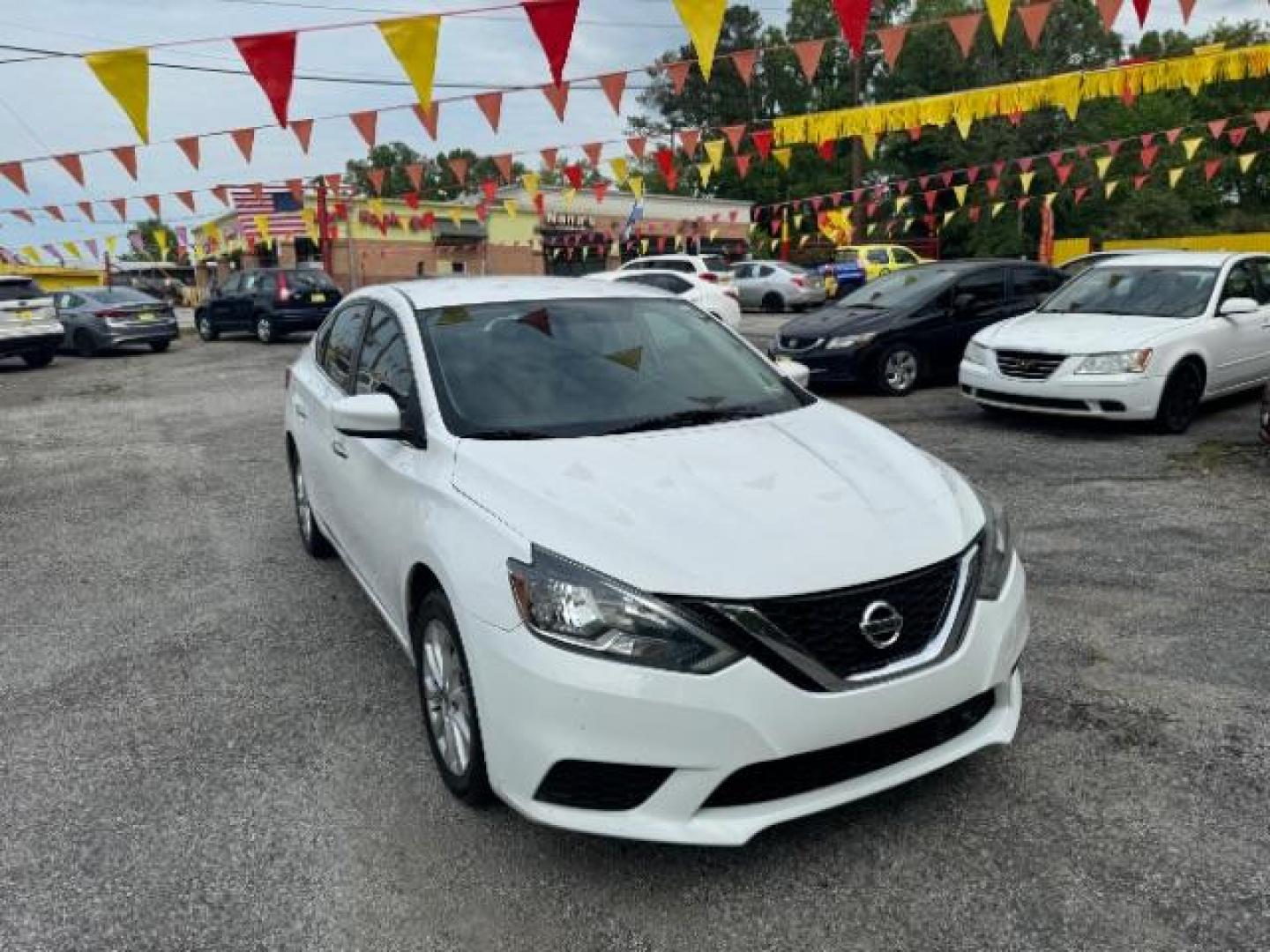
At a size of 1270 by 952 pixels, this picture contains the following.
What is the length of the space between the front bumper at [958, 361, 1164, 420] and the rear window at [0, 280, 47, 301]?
17.2 m

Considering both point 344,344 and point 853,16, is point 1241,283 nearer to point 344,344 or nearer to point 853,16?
point 853,16

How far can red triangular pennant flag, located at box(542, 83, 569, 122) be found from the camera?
37.4ft

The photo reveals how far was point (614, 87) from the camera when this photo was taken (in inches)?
449

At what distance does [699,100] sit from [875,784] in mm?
70328

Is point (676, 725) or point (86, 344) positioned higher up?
point (676, 725)

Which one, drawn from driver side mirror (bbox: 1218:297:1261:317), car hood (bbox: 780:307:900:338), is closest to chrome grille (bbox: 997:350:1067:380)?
driver side mirror (bbox: 1218:297:1261:317)

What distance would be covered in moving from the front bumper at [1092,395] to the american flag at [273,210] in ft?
106

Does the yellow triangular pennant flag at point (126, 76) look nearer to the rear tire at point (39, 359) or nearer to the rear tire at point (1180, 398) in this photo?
the rear tire at point (1180, 398)

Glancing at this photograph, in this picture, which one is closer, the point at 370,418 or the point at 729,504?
the point at 729,504

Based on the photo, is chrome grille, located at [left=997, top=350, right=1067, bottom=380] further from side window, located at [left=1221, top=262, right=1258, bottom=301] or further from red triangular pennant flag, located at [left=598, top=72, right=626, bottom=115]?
red triangular pennant flag, located at [left=598, top=72, right=626, bottom=115]

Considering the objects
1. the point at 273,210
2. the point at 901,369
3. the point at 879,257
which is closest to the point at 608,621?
the point at 901,369

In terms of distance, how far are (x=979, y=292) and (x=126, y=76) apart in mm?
8811

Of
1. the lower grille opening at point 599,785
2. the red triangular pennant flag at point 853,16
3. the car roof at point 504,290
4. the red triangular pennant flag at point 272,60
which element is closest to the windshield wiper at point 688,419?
the car roof at point 504,290

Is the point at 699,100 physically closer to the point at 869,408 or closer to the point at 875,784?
the point at 869,408
